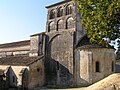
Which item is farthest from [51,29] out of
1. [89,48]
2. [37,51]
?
[89,48]

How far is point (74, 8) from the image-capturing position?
32.7 meters

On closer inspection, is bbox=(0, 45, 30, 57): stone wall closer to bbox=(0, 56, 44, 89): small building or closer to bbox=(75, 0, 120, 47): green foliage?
bbox=(0, 56, 44, 89): small building

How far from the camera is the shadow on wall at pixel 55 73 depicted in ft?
105

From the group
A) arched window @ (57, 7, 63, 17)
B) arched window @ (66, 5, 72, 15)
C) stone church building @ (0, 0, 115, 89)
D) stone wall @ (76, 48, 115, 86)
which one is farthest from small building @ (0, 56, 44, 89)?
arched window @ (66, 5, 72, 15)

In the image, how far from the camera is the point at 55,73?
33719mm

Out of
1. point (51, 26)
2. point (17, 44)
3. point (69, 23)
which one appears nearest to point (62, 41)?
point (69, 23)

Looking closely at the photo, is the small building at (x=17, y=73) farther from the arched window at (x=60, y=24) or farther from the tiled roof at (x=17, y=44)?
the tiled roof at (x=17, y=44)

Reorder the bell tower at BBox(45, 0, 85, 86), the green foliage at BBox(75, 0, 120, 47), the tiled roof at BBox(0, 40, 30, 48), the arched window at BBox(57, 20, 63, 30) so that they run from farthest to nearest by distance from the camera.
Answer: the tiled roof at BBox(0, 40, 30, 48)
the arched window at BBox(57, 20, 63, 30)
the bell tower at BBox(45, 0, 85, 86)
the green foliage at BBox(75, 0, 120, 47)

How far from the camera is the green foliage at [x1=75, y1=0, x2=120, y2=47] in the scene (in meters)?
17.4

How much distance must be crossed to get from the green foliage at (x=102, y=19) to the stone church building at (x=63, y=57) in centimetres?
1150

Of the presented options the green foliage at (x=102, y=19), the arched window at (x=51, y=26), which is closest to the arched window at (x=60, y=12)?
the arched window at (x=51, y=26)

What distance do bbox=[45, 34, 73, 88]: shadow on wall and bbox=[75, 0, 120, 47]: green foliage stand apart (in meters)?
13.5

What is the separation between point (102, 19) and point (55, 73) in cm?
1760

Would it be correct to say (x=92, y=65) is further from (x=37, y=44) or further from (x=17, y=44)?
(x=17, y=44)
